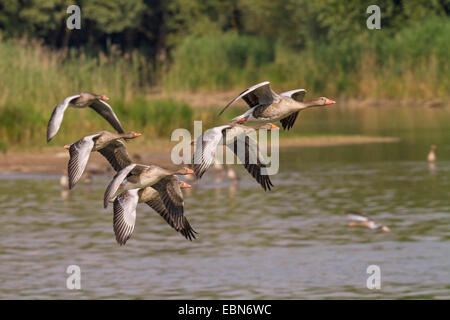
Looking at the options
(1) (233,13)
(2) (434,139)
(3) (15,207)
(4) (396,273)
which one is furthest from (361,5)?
(4) (396,273)

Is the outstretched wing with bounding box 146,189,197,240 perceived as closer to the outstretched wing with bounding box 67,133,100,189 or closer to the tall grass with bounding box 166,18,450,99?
the outstretched wing with bounding box 67,133,100,189

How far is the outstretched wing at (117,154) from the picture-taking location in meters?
12.0

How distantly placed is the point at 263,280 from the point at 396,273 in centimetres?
308

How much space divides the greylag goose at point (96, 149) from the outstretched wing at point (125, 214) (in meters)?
0.28

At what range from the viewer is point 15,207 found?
127 feet

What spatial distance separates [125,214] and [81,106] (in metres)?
1.19

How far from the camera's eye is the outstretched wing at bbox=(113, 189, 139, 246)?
438 inches

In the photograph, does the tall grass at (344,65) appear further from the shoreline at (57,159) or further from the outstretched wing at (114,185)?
the outstretched wing at (114,185)

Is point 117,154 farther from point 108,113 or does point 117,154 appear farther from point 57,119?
point 57,119

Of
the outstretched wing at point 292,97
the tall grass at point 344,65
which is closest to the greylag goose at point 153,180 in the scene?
the outstretched wing at point 292,97

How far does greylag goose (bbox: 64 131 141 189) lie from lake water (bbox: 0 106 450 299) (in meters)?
14.6

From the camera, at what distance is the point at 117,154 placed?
40.0 feet

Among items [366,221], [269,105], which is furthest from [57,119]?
[366,221]

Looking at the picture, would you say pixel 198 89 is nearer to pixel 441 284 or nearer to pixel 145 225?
pixel 145 225
